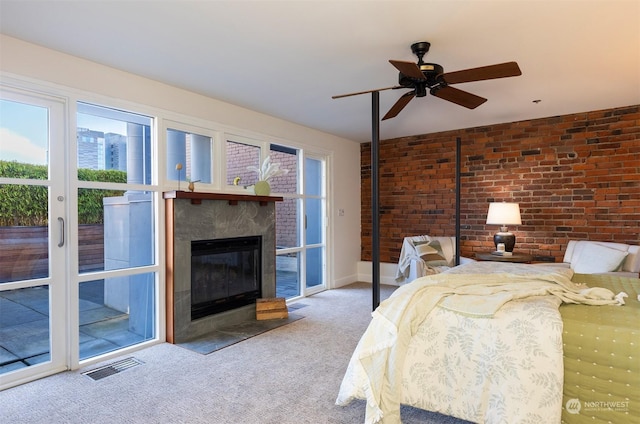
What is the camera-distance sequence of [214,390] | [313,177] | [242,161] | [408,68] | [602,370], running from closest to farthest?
1. [602,370]
2. [408,68]
3. [214,390]
4. [242,161]
5. [313,177]

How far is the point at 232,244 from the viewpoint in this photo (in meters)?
3.97

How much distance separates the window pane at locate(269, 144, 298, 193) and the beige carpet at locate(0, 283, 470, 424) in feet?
7.34

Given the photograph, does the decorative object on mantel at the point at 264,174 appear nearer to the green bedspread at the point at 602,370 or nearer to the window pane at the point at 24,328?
the window pane at the point at 24,328

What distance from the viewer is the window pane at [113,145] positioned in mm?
2992

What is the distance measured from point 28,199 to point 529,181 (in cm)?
544

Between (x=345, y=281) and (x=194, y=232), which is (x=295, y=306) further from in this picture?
(x=194, y=232)

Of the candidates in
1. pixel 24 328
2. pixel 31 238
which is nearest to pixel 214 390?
pixel 24 328

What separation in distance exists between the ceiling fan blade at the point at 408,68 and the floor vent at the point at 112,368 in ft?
9.63

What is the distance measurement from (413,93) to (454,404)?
6.90ft

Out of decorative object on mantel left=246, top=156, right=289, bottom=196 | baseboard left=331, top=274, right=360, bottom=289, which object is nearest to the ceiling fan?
decorative object on mantel left=246, top=156, right=289, bottom=196

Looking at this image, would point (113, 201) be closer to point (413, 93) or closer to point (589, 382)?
point (413, 93)

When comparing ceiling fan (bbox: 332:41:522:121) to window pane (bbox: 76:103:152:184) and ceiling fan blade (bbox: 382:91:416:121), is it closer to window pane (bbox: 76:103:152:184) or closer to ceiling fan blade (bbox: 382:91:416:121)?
ceiling fan blade (bbox: 382:91:416:121)

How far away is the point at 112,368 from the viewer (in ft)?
9.22

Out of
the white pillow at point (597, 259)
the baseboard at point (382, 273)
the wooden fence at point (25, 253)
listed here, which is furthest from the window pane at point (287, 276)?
the white pillow at point (597, 259)
